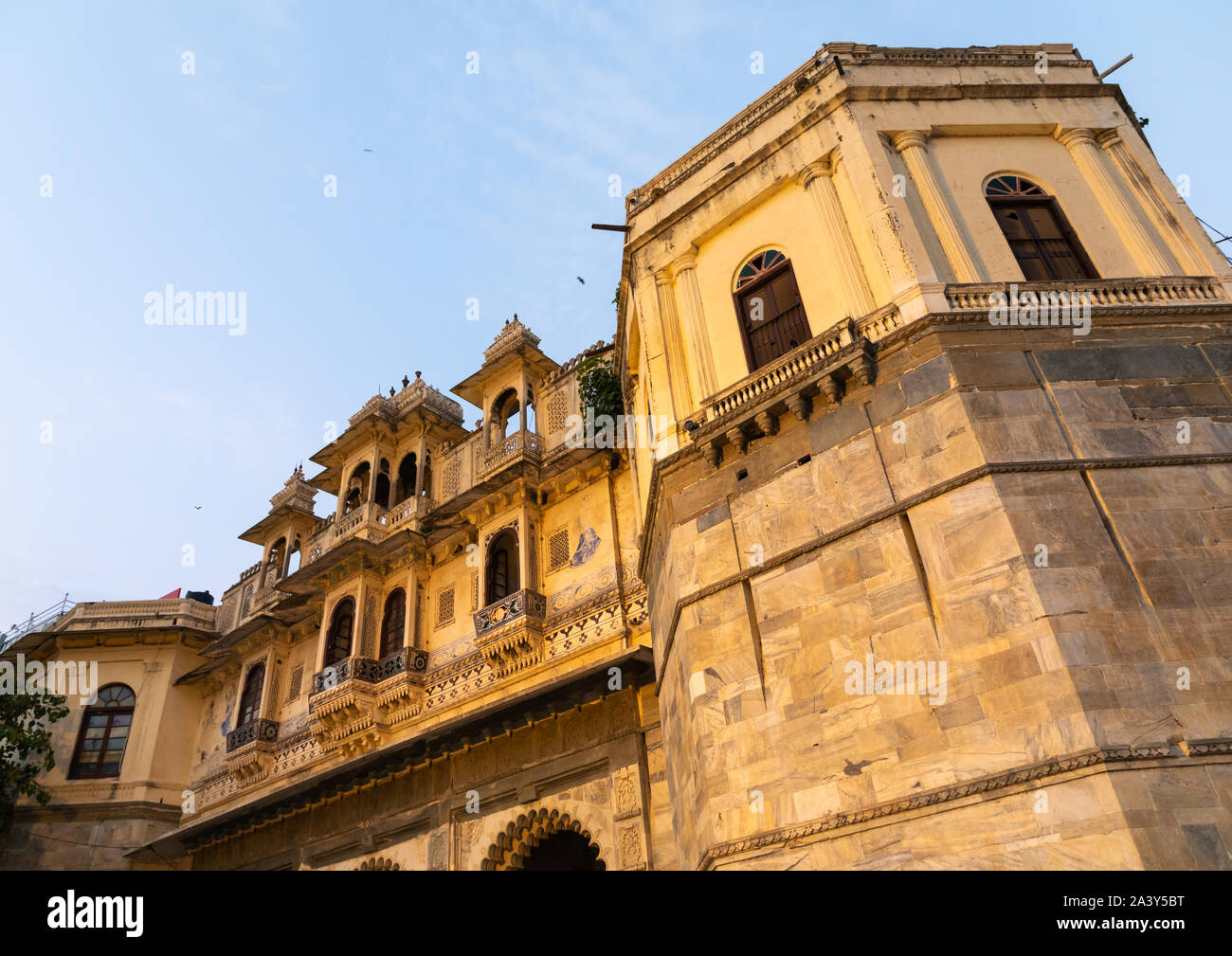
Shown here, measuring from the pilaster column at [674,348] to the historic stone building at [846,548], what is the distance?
6cm

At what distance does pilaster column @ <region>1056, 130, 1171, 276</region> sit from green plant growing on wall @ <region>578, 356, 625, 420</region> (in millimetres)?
7249

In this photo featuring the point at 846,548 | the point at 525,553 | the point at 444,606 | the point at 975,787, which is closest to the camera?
the point at 975,787

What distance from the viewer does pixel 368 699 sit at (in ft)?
52.2

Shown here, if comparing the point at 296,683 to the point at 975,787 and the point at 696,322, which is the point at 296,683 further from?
the point at 975,787

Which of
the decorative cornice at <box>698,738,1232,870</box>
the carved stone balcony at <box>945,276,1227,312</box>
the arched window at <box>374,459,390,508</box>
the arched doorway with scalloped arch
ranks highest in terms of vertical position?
the arched window at <box>374,459,390,508</box>

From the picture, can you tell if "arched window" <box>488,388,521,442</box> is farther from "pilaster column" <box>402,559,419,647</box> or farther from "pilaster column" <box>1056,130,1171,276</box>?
"pilaster column" <box>1056,130,1171,276</box>

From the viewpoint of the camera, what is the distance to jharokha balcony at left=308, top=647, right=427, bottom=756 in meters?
15.7

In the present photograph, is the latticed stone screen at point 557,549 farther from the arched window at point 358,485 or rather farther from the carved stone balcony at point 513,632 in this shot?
the arched window at point 358,485

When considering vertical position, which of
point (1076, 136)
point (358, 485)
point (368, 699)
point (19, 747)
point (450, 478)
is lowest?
point (368, 699)

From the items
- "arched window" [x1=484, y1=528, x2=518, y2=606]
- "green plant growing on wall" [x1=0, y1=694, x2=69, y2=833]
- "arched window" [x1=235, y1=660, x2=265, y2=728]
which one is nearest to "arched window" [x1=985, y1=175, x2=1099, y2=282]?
"arched window" [x1=484, y1=528, x2=518, y2=606]

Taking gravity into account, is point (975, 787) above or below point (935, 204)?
below

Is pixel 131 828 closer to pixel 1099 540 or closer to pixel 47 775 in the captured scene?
pixel 47 775

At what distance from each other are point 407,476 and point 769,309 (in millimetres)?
11302

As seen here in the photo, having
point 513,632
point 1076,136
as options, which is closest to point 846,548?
point 1076,136
